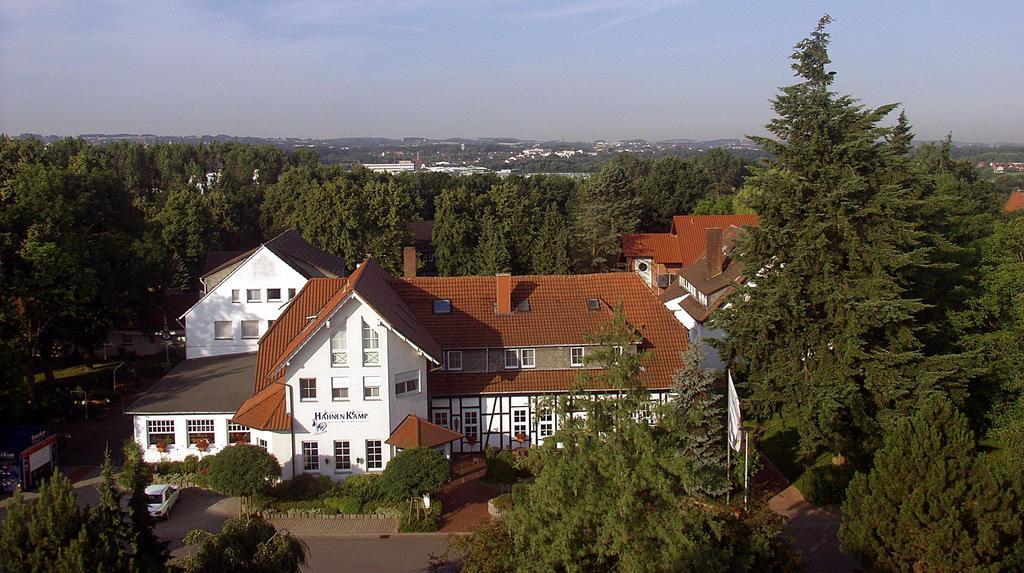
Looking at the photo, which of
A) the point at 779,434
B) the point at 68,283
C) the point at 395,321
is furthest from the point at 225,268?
the point at 779,434

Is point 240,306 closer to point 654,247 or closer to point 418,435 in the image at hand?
point 418,435

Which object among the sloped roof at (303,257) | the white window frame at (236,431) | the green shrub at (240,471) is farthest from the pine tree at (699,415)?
the sloped roof at (303,257)

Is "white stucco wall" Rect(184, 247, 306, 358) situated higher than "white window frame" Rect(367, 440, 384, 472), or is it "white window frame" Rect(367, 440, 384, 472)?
"white stucco wall" Rect(184, 247, 306, 358)

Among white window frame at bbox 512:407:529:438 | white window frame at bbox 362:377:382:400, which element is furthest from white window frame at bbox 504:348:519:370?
white window frame at bbox 362:377:382:400

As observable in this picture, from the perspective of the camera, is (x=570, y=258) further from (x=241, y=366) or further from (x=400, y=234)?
(x=241, y=366)

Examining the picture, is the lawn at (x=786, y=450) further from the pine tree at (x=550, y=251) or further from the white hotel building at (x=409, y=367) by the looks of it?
the pine tree at (x=550, y=251)

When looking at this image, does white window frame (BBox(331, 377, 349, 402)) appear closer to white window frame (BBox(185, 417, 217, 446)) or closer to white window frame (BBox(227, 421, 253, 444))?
white window frame (BBox(227, 421, 253, 444))
